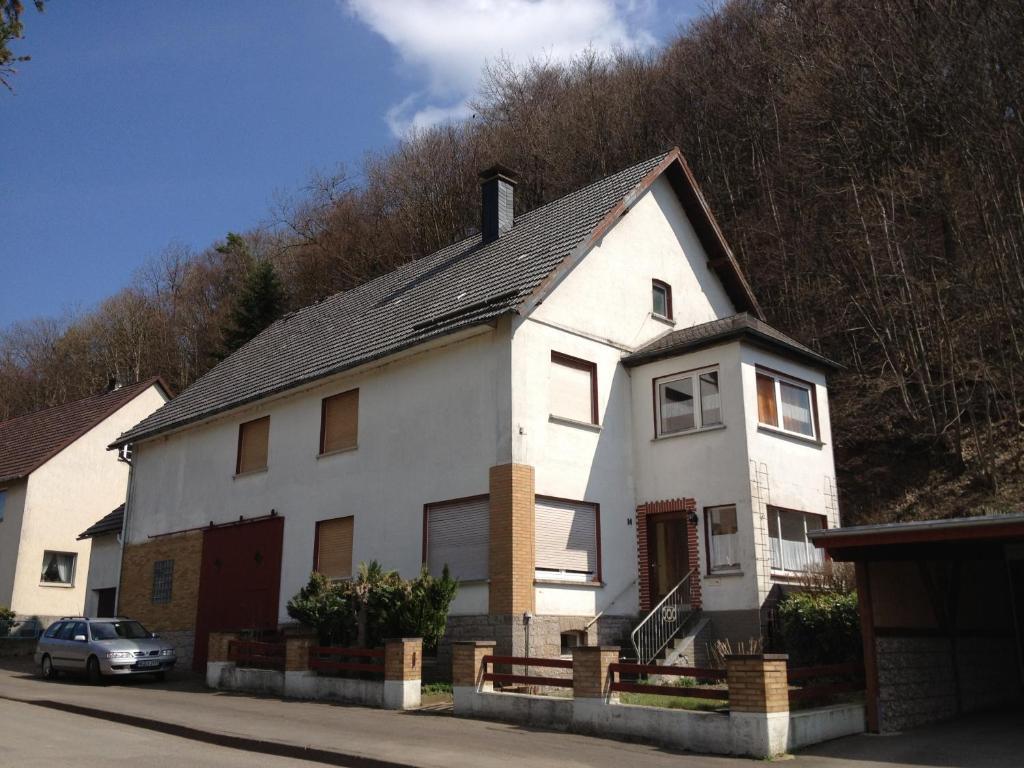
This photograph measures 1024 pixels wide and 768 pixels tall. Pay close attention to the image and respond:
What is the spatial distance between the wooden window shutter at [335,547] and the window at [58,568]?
18.5m

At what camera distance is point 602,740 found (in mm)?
11492

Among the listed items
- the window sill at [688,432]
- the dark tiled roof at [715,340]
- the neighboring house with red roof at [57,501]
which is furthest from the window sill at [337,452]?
the neighboring house with red roof at [57,501]

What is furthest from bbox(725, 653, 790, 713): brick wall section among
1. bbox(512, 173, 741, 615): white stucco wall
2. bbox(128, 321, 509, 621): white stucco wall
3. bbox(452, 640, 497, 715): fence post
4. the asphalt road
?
bbox(128, 321, 509, 621): white stucco wall

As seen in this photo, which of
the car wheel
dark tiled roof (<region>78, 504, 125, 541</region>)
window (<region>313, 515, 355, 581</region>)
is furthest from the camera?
dark tiled roof (<region>78, 504, 125, 541</region>)

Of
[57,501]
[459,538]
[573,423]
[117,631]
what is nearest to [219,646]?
[117,631]

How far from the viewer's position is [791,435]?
18.5 metres

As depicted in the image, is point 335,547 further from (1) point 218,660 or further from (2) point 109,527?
(2) point 109,527

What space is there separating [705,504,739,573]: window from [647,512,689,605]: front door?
67 cm

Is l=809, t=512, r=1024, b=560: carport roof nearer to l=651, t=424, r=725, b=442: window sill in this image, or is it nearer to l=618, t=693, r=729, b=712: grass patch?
l=618, t=693, r=729, b=712: grass patch

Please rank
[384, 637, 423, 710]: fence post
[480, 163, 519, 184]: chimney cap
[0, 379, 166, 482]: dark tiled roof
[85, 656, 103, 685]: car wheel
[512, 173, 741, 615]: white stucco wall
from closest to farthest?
[384, 637, 423, 710]: fence post
[512, 173, 741, 615]: white stucco wall
[85, 656, 103, 685]: car wheel
[480, 163, 519, 184]: chimney cap
[0, 379, 166, 482]: dark tiled roof

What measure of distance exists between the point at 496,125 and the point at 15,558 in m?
25.6

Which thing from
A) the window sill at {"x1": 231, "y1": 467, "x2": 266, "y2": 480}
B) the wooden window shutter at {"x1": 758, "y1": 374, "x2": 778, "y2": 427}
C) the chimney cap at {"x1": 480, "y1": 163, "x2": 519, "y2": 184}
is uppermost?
the chimney cap at {"x1": 480, "y1": 163, "x2": 519, "y2": 184}

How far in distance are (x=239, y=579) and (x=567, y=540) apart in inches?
358

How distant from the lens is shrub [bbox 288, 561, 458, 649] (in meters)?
15.5
